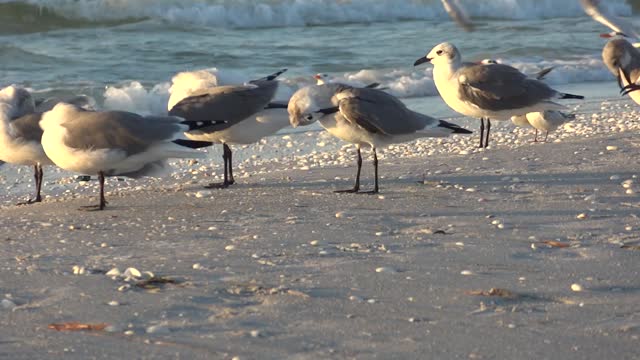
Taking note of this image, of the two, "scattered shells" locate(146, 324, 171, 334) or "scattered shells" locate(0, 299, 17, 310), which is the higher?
"scattered shells" locate(146, 324, 171, 334)

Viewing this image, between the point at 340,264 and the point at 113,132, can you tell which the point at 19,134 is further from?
the point at 340,264

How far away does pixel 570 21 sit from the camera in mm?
23953

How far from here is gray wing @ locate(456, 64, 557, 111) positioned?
10211mm

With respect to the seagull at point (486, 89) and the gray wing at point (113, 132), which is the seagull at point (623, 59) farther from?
the gray wing at point (113, 132)

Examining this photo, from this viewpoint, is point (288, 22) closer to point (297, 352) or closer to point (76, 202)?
point (76, 202)

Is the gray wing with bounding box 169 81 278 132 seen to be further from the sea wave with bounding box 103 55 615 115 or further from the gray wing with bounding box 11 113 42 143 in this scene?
the sea wave with bounding box 103 55 615 115

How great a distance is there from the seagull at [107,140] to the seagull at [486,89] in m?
3.27

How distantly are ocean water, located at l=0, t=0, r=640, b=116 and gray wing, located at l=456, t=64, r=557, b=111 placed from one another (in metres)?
1.88

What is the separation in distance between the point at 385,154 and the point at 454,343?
5.78m

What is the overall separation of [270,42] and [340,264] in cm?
1504

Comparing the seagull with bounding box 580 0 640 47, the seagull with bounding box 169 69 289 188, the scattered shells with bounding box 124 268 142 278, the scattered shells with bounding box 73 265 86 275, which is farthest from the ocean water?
the scattered shells with bounding box 124 268 142 278

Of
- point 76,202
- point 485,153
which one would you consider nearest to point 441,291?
point 76,202

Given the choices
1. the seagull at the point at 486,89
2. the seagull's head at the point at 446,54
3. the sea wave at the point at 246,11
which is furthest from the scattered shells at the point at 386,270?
the sea wave at the point at 246,11

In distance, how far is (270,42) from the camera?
67.1 ft
